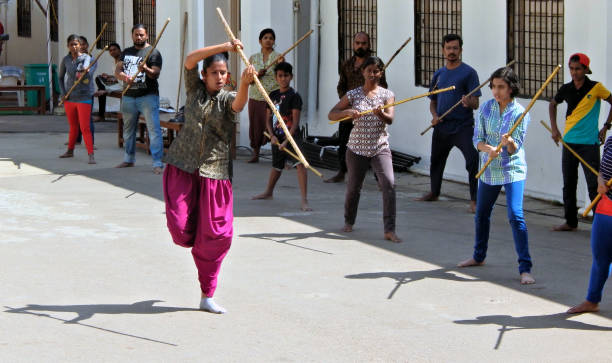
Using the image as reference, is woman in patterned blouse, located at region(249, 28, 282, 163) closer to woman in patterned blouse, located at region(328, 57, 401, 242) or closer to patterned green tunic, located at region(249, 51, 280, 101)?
patterned green tunic, located at region(249, 51, 280, 101)

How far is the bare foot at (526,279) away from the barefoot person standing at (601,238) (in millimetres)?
793

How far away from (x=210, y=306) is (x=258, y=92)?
7.76 metres

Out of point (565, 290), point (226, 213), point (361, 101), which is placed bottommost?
point (565, 290)

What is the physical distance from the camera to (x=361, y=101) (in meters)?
9.01

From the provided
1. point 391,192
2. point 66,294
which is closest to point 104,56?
point 391,192

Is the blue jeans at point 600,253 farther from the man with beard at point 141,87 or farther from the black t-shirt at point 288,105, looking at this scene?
the man with beard at point 141,87

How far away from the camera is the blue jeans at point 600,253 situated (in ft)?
21.1

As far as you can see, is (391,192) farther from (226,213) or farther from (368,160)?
(226,213)

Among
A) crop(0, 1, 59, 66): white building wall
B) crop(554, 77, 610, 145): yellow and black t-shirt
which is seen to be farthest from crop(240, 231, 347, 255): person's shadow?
crop(0, 1, 59, 66): white building wall

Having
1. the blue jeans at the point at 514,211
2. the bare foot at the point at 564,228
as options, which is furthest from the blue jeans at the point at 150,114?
the blue jeans at the point at 514,211

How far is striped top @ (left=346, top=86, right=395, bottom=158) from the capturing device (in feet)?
29.6

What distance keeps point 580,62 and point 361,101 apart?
80.7 inches

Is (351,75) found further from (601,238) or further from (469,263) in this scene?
(601,238)

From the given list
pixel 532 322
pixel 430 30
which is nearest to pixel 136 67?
pixel 430 30
